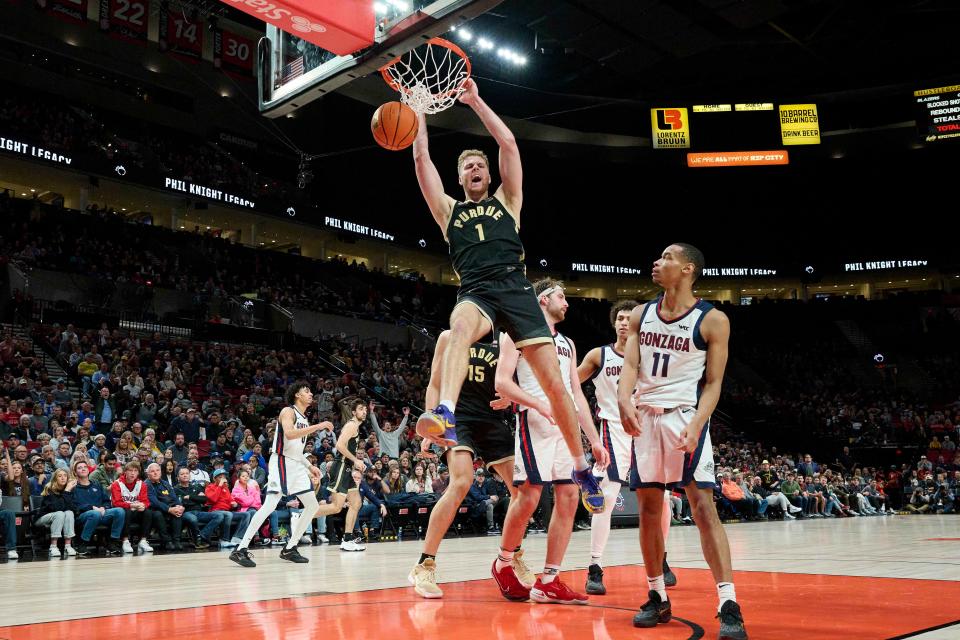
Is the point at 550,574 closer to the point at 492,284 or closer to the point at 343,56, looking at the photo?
the point at 492,284

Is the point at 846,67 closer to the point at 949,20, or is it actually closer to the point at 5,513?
the point at 949,20

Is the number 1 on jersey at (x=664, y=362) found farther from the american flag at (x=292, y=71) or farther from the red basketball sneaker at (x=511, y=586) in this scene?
the american flag at (x=292, y=71)

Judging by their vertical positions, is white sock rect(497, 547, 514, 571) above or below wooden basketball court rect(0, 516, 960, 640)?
above

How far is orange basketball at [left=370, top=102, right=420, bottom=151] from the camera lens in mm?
5508

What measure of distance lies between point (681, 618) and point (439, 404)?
1.67 meters

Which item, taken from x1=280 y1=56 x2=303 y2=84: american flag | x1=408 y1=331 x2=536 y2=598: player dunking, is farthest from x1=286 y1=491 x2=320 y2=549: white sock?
x1=280 y1=56 x2=303 y2=84: american flag

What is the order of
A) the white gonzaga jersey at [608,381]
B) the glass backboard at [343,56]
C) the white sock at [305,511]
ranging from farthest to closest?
the white sock at [305,511] → the glass backboard at [343,56] → the white gonzaga jersey at [608,381]

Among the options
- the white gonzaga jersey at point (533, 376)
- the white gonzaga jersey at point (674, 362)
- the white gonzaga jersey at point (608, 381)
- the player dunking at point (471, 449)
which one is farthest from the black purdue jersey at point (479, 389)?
the white gonzaga jersey at point (674, 362)

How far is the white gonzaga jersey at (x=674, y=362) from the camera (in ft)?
13.9

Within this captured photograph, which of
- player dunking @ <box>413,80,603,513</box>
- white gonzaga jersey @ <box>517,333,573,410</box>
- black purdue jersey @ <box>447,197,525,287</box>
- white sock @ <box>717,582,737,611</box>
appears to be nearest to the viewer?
white sock @ <box>717,582,737,611</box>

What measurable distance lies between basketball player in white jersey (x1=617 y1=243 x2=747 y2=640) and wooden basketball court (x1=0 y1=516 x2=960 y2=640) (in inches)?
14.4

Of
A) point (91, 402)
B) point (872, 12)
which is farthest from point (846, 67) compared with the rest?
point (91, 402)

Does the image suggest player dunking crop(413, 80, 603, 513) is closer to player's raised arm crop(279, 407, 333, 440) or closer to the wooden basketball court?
the wooden basketball court

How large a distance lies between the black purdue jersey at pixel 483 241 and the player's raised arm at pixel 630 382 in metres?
0.75
